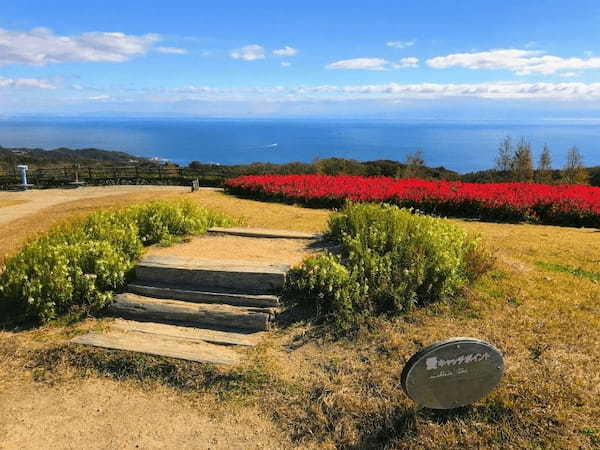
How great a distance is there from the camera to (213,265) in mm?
6695

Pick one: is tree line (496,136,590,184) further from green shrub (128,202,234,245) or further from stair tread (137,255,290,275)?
stair tread (137,255,290,275)

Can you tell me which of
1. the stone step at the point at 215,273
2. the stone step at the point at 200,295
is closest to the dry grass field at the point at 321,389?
the stone step at the point at 200,295

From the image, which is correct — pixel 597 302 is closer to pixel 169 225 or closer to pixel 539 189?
pixel 169 225

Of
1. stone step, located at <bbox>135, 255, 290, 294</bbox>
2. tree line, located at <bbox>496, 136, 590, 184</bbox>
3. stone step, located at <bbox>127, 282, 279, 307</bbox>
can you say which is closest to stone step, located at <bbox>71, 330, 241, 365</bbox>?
stone step, located at <bbox>127, 282, 279, 307</bbox>

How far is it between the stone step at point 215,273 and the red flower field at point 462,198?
7849 mm

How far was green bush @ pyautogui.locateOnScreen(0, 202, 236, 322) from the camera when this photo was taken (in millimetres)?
6289

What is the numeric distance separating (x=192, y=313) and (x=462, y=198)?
418 inches

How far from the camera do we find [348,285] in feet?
19.5

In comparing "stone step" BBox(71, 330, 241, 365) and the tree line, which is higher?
the tree line

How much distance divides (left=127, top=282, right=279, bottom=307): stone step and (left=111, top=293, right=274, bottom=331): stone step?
0.29ft

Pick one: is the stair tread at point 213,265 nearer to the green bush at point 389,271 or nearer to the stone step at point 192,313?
the green bush at point 389,271

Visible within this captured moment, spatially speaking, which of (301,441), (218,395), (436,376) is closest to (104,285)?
(218,395)

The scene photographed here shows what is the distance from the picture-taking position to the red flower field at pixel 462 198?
42.2ft

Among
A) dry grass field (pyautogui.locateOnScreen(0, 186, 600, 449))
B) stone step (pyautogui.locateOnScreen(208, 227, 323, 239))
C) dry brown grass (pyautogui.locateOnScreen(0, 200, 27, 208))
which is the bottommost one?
Answer: dry grass field (pyautogui.locateOnScreen(0, 186, 600, 449))
